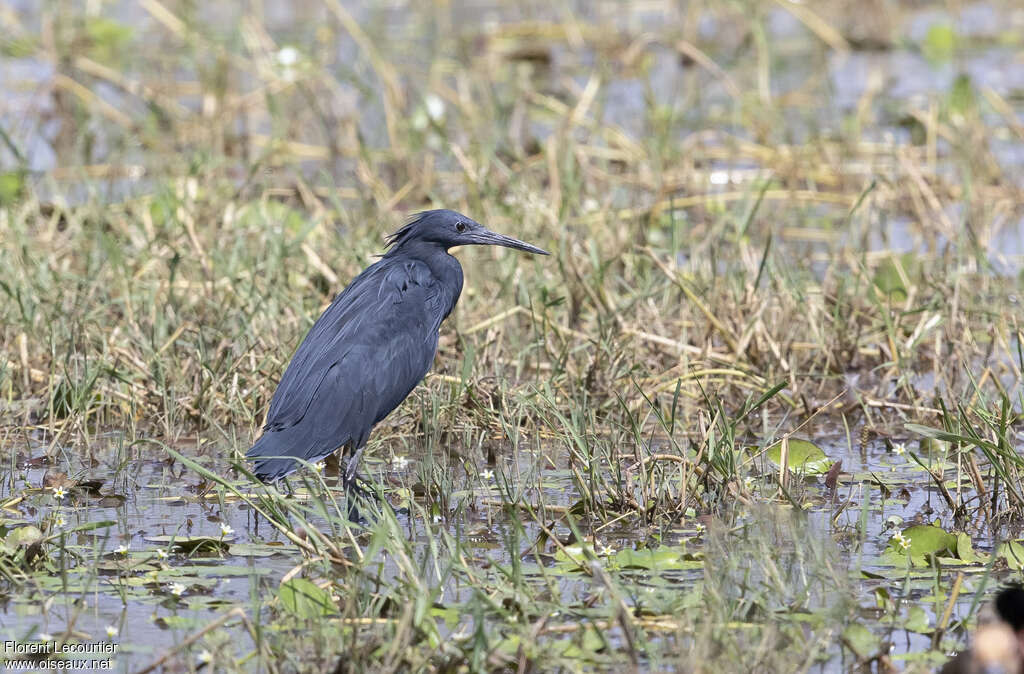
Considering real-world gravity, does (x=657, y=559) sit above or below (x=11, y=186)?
below

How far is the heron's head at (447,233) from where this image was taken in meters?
5.29

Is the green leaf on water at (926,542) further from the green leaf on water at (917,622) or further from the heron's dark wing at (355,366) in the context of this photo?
the heron's dark wing at (355,366)

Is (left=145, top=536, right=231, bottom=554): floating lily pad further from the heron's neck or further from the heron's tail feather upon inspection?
the heron's neck

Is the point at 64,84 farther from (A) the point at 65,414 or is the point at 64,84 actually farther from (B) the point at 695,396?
(B) the point at 695,396

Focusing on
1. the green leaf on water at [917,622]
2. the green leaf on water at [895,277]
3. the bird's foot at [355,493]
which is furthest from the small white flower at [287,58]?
the green leaf on water at [917,622]

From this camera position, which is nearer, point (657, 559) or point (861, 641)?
point (861, 641)

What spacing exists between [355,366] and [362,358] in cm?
3

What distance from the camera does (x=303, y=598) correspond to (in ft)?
12.5

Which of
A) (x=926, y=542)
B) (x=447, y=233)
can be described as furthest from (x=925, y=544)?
(x=447, y=233)

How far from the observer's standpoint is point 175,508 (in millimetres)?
4844

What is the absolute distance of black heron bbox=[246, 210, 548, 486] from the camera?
4723 millimetres

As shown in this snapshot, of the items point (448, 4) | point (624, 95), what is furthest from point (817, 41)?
point (448, 4)

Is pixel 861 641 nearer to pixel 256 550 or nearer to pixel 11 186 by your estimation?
pixel 256 550

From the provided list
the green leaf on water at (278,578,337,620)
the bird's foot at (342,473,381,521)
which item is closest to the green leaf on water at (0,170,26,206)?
the bird's foot at (342,473,381,521)
